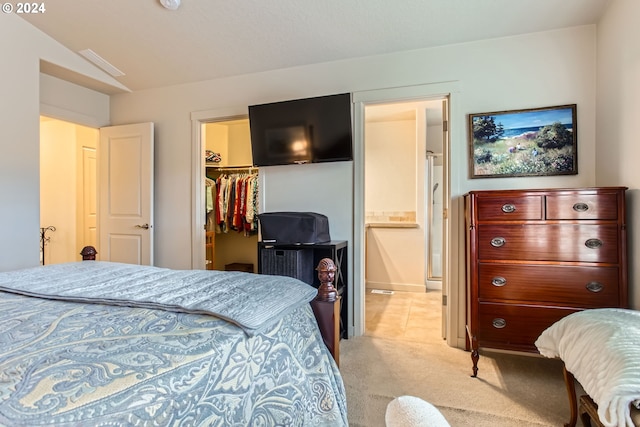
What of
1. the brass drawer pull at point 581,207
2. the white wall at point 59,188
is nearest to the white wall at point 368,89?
the brass drawer pull at point 581,207

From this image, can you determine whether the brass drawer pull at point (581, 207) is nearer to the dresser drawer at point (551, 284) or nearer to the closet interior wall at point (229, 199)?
the dresser drawer at point (551, 284)

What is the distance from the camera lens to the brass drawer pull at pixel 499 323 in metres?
2.13

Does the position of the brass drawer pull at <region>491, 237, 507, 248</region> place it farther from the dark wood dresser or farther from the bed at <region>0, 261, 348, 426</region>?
the bed at <region>0, 261, 348, 426</region>

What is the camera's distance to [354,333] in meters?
2.93

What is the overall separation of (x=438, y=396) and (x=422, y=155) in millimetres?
3342

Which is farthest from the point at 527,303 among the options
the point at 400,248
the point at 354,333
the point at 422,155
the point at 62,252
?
the point at 62,252

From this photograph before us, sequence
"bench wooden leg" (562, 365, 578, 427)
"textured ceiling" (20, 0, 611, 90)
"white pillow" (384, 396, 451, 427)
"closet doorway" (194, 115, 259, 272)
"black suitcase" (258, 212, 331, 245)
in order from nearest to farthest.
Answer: "white pillow" (384, 396, 451, 427) < "bench wooden leg" (562, 365, 578, 427) < "textured ceiling" (20, 0, 611, 90) < "black suitcase" (258, 212, 331, 245) < "closet doorway" (194, 115, 259, 272)

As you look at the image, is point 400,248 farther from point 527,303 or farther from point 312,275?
point 527,303

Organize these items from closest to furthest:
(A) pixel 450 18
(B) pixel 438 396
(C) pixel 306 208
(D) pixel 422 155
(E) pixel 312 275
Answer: (B) pixel 438 396 → (A) pixel 450 18 → (E) pixel 312 275 → (C) pixel 306 208 → (D) pixel 422 155

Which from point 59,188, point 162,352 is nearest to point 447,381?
point 162,352

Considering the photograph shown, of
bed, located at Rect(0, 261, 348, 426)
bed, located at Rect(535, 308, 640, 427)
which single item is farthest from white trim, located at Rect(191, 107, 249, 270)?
bed, located at Rect(535, 308, 640, 427)

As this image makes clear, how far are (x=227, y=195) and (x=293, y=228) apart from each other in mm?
1913

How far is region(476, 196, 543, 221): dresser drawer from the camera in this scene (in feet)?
6.81

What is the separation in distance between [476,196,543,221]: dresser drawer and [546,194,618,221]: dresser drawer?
0.07 meters
